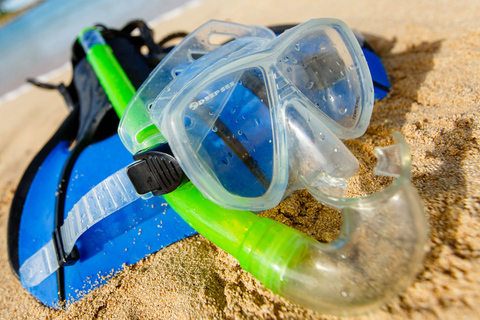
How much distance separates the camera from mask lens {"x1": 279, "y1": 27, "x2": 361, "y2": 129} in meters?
1.17

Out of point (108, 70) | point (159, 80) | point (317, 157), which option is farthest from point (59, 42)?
point (317, 157)

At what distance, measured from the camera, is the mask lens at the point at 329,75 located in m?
1.17

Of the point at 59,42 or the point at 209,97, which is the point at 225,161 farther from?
the point at 59,42

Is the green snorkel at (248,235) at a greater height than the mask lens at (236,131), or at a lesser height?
lesser

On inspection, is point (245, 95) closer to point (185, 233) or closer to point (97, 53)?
point (185, 233)

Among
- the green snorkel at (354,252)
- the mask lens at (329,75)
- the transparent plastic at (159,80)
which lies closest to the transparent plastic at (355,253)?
the green snorkel at (354,252)

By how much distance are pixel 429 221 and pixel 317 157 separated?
1.23 ft

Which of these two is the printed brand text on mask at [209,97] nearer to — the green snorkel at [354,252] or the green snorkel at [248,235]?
the green snorkel at [248,235]

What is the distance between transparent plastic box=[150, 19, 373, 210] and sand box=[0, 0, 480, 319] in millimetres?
209

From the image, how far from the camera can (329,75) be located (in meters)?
1.21

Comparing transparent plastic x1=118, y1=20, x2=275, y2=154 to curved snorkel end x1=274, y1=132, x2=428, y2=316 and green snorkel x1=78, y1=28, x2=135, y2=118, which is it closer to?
green snorkel x1=78, y1=28, x2=135, y2=118

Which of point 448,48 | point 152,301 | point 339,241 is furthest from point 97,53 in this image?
point 448,48

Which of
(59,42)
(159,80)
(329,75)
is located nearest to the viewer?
(329,75)

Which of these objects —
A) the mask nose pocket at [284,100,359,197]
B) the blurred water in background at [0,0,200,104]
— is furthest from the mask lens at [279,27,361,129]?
the blurred water in background at [0,0,200,104]
